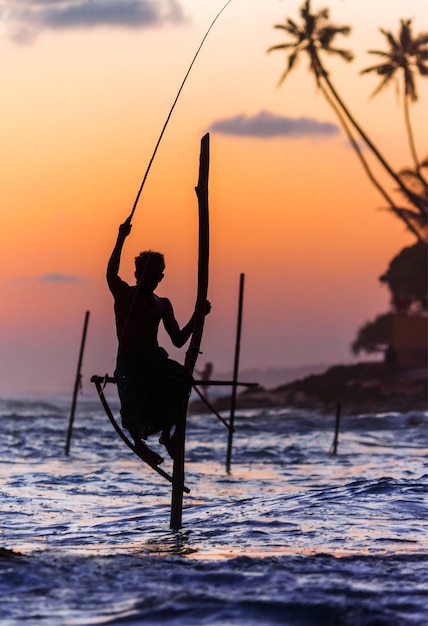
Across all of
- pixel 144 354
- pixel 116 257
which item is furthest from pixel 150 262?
pixel 144 354

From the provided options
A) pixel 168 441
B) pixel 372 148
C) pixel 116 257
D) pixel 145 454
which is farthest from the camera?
pixel 372 148

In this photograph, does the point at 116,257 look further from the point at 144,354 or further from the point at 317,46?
the point at 317,46

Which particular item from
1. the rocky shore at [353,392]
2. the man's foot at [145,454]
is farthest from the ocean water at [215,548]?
the rocky shore at [353,392]

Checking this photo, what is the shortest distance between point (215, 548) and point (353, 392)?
50.9 meters

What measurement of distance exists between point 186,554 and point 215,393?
98878 mm

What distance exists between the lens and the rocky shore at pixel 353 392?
5556 cm

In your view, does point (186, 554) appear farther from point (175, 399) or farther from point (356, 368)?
point (356, 368)

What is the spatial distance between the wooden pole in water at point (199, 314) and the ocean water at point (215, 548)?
0.36 m

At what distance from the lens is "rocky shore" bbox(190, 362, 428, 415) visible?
182 ft

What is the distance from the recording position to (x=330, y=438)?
37.9 m

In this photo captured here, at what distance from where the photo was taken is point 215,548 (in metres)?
10.0

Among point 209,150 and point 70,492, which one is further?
point 70,492

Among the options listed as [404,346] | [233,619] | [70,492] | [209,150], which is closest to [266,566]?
[233,619]

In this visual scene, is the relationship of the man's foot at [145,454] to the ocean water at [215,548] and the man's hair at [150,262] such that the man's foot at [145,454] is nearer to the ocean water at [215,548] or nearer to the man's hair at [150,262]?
the ocean water at [215,548]
